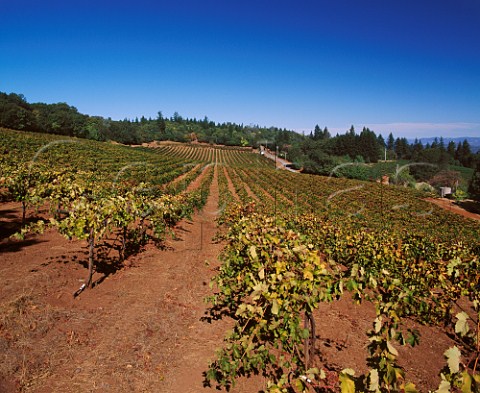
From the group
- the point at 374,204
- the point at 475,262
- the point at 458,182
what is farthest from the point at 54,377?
the point at 458,182

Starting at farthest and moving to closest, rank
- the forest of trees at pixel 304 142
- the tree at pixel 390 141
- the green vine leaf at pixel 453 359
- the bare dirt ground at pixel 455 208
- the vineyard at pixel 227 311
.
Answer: the tree at pixel 390 141 → the forest of trees at pixel 304 142 → the bare dirt ground at pixel 455 208 → the vineyard at pixel 227 311 → the green vine leaf at pixel 453 359

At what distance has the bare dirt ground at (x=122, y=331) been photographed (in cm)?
465

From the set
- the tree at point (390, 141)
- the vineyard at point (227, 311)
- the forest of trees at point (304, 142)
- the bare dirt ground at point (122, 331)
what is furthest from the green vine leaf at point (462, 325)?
the tree at point (390, 141)

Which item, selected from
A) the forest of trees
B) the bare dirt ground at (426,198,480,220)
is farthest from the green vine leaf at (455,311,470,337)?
the forest of trees

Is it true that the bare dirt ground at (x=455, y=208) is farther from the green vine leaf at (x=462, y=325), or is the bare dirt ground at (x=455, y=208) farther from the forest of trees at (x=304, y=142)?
the green vine leaf at (x=462, y=325)

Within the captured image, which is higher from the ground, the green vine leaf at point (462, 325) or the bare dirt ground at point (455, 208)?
the green vine leaf at point (462, 325)

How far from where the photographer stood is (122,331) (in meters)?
5.82

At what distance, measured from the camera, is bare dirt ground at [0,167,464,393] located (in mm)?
4648

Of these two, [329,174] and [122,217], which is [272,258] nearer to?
[122,217]

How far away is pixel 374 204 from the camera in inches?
1550

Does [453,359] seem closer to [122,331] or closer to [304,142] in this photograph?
[122,331]

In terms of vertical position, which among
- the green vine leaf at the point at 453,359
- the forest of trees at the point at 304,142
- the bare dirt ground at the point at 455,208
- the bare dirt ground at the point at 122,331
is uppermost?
the forest of trees at the point at 304,142

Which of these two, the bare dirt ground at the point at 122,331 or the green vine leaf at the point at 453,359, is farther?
the bare dirt ground at the point at 122,331

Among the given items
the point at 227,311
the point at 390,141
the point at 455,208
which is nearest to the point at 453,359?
the point at 227,311
